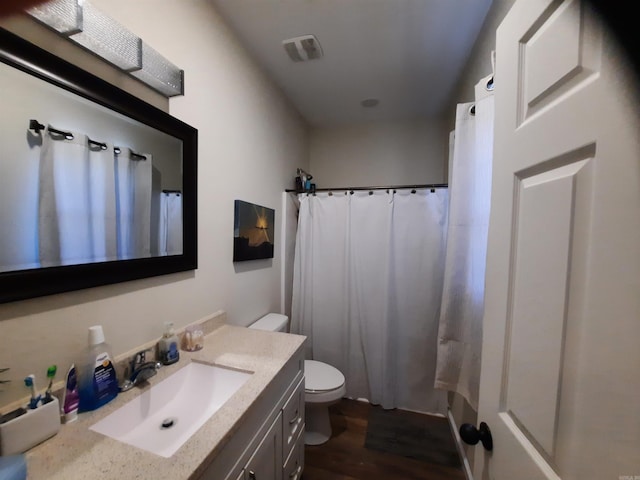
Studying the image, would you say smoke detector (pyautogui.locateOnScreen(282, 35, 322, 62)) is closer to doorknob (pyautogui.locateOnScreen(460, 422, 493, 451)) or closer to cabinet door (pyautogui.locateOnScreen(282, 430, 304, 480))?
doorknob (pyautogui.locateOnScreen(460, 422, 493, 451))

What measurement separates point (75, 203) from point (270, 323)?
4.18ft

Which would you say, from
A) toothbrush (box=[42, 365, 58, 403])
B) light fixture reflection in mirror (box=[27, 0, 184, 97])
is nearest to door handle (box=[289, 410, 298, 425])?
toothbrush (box=[42, 365, 58, 403])

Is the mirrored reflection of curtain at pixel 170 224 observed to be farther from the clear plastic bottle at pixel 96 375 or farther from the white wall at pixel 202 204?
the clear plastic bottle at pixel 96 375

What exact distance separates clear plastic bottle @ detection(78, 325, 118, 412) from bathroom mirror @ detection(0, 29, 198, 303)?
187mm

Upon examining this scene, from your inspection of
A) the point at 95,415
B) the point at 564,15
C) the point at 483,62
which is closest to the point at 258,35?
the point at 483,62

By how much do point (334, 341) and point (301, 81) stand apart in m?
2.15

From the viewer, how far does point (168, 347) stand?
3.34ft

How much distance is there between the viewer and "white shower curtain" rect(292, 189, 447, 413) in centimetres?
191

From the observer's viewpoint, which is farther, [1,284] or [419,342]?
[419,342]

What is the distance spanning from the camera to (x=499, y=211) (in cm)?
70

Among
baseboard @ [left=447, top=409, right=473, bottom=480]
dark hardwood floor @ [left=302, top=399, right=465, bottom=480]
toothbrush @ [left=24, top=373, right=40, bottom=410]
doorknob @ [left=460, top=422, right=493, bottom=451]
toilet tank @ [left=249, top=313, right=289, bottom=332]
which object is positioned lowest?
dark hardwood floor @ [left=302, top=399, right=465, bottom=480]

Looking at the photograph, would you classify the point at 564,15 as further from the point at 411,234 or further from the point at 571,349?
the point at 411,234

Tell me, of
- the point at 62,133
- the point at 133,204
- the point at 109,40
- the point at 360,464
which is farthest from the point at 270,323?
the point at 109,40

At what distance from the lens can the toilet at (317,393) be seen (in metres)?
1.53
